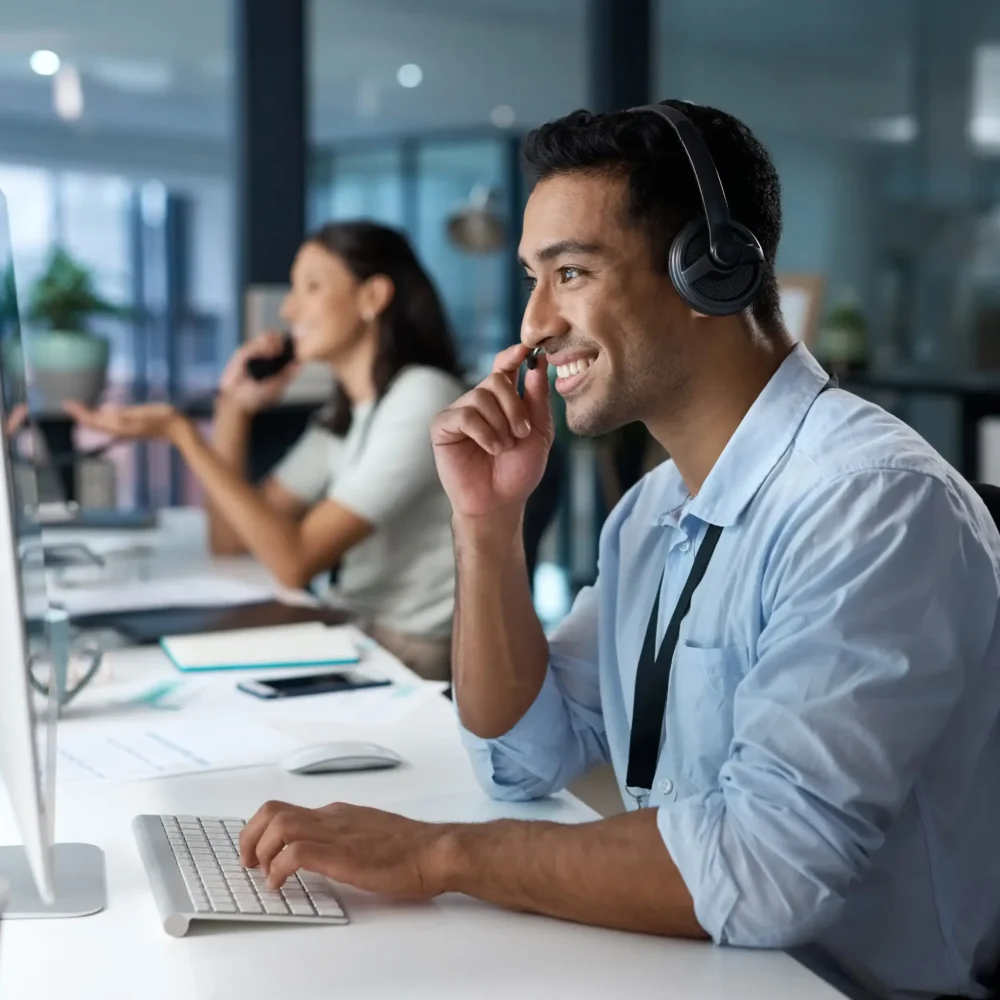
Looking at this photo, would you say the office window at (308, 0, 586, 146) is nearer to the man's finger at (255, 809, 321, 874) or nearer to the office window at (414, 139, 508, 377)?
the office window at (414, 139, 508, 377)

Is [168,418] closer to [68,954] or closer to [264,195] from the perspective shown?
[264,195]

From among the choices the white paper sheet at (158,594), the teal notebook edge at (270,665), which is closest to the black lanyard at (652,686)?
the teal notebook edge at (270,665)

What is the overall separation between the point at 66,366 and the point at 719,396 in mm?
2442

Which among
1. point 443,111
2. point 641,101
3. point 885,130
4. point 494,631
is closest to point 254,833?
point 494,631

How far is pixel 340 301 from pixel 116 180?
5.24 m

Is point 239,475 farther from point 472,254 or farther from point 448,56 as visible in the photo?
point 472,254

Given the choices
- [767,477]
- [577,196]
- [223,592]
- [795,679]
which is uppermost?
[577,196]

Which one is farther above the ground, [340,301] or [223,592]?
[340,301]

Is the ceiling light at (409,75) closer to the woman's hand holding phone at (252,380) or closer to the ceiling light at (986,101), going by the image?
the ceiling light at (986,101)

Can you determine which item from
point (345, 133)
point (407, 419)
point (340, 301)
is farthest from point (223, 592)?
point (345, 133)

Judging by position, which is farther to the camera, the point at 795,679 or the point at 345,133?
the point at 345,133

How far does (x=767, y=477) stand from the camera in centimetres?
116

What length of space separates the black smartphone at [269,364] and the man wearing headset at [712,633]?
1.80 m

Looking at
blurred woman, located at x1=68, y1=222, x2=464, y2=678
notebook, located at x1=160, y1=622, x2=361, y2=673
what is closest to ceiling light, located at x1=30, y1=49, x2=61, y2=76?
blurred woman, located at x1=68, y1=222, x2=464, y2=678
